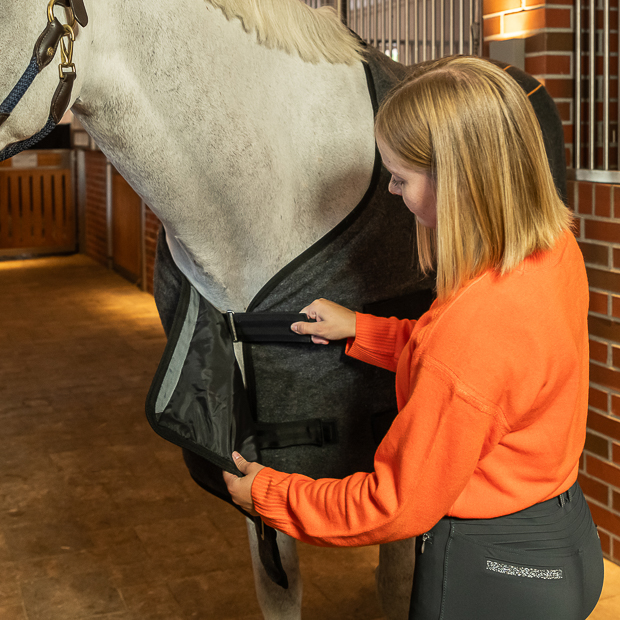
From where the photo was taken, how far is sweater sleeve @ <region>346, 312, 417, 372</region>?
1.34 meters

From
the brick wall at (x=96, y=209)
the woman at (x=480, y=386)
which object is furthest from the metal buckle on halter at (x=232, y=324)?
the brick wall at (x=96, y=209)

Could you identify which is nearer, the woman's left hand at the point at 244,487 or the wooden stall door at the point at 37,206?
the woman's left hand at the point at 244,487

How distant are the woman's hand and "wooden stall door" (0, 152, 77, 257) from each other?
26.7 feet

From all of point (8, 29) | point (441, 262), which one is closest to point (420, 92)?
point (441, 262)

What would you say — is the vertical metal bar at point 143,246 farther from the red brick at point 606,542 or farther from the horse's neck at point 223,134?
the horse's neck at point 223,134

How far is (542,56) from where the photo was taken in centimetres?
245

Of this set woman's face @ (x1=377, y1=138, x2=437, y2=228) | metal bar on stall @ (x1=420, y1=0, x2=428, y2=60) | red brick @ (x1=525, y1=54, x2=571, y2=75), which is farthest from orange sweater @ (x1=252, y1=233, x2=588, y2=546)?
metal bar on stall @ (x1=420, y1=0, x2=428, y2=60)

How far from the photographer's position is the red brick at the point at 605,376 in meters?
2.38

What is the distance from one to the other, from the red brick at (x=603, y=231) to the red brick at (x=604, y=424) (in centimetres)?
57

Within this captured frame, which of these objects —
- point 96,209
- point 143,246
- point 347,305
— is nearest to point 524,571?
point 347,305

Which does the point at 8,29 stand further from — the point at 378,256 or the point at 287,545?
the point at 287,545

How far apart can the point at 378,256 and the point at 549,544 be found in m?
0.59

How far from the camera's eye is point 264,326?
4.49ft

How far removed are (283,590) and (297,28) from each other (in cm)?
115
